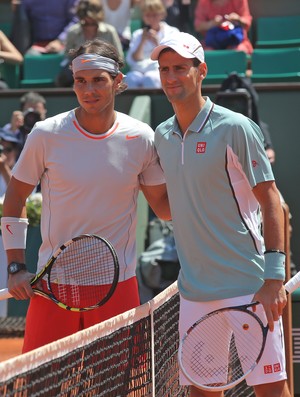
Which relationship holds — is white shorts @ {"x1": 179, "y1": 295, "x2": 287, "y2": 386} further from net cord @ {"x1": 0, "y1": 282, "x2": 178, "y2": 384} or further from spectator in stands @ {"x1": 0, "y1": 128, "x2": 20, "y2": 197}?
spectator in stands @ {"x1": 0, "y1": 128, "x2": 20, "y2": 197}

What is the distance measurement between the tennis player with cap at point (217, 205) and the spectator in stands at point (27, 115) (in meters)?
5.44

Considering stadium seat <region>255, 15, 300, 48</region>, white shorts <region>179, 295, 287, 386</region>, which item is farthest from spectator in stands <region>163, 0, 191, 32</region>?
white shorts <region>179, 295, 287, 386</region>

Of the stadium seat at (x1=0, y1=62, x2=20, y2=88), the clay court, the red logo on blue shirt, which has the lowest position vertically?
the clay court

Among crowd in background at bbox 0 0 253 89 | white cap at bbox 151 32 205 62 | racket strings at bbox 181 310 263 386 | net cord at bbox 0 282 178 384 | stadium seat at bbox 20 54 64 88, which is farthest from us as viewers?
stadium seat at bbox 20 54 64 88

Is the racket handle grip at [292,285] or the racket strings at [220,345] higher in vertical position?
the racket handle grip at [292,285]

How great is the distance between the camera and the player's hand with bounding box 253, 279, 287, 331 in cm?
353

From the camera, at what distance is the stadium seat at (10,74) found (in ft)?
37.1

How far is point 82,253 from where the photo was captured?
4.06m

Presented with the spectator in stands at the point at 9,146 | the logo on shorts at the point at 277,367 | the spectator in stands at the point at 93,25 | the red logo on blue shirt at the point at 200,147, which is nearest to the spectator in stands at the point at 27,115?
the spectator in stands at the point at 9,146

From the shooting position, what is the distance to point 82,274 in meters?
4.12

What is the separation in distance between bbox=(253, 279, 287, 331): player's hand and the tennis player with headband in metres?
0.84

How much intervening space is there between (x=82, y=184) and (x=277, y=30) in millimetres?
7815

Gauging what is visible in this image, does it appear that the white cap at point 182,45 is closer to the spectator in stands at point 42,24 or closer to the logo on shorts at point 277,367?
the logo on shorts at point 277,367

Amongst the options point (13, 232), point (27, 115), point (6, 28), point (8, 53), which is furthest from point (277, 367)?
point (6, 28)
